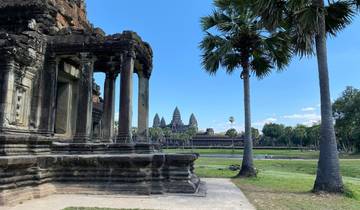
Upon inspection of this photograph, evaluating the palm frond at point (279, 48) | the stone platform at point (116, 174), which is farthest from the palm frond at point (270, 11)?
the stone platform at point (116, 174)

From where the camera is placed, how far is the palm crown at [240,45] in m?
14.8

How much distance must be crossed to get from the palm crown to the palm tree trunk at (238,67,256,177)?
27.5 inches

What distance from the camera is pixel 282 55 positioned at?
1480cm

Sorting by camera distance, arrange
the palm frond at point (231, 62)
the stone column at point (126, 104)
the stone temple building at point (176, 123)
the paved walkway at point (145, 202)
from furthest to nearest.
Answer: the stone temple building at point (176, 123) < the palm frond at point (231, 62) < the stone column at point (126, 104) < the paved walkway at point (145, 202)

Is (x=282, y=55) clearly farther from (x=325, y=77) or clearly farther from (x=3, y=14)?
(x=3, y=14)

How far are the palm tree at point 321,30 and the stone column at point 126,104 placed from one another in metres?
4.46

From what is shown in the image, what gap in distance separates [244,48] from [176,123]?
12680 centimetres

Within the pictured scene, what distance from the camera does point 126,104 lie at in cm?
1019

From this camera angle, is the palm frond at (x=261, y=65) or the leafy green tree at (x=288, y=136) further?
the leafy green tree at (x=288, y=136)

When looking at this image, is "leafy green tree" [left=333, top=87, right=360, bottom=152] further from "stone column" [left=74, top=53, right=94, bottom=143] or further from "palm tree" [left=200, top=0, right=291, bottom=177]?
"stone column" [left=74, top=53, right=94, bottom=143]

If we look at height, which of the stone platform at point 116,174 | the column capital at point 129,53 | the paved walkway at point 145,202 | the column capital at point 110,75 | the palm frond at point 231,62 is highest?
the palm frond at point 231,62

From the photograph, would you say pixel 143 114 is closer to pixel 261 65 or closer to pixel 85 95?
pixel 85 95

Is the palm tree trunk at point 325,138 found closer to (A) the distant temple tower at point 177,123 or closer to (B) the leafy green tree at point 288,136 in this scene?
(B) the leafy green tree at point 288,136

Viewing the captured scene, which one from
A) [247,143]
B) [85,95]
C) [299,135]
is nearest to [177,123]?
[299,135]
